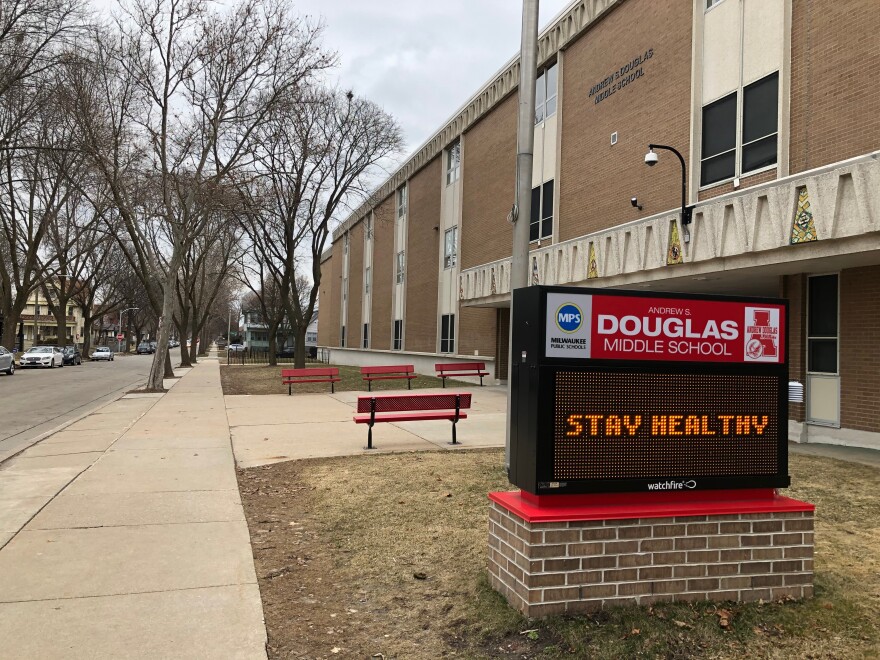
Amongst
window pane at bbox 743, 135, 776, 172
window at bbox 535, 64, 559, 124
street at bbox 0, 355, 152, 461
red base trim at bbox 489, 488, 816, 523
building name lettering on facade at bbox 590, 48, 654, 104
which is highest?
window at bbox 535, 64, 559, 124

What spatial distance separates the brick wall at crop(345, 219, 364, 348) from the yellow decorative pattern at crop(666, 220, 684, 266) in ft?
120

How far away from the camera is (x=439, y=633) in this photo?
3.75 m

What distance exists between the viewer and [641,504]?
3926 millimetres

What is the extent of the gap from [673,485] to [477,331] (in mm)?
22863

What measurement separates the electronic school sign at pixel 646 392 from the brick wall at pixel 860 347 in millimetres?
8479

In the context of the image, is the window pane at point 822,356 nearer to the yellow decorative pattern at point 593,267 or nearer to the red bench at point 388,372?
the yellow decorative pattern at point 593,267

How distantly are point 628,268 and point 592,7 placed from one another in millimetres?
9101

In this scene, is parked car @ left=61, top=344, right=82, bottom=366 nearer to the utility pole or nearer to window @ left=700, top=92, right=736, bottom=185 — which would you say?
window @ left=700, top=92, right=736, bottom=185

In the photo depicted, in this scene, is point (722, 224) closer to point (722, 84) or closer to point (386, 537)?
point (722, 84)

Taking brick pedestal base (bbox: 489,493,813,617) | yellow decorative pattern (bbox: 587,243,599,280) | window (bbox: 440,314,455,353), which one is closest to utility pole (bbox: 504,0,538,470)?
brick pedestal base (bbox: 489,493,813,617)

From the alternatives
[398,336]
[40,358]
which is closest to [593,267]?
[398,336]

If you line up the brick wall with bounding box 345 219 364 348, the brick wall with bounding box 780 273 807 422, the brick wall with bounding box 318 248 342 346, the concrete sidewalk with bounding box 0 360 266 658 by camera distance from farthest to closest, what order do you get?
the brick wall with bounding box 318 248 342 346 → the brick wall with bounding box 345 219 364 348 → the brick wall with bounding box 780 273 807 422 → the concrete sidewalk with bounding box 0 360 266 658

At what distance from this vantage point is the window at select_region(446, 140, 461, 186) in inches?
1205

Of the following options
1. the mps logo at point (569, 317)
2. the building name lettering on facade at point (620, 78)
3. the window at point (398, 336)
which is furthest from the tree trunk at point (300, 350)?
the mps logo at point (569, 317)
